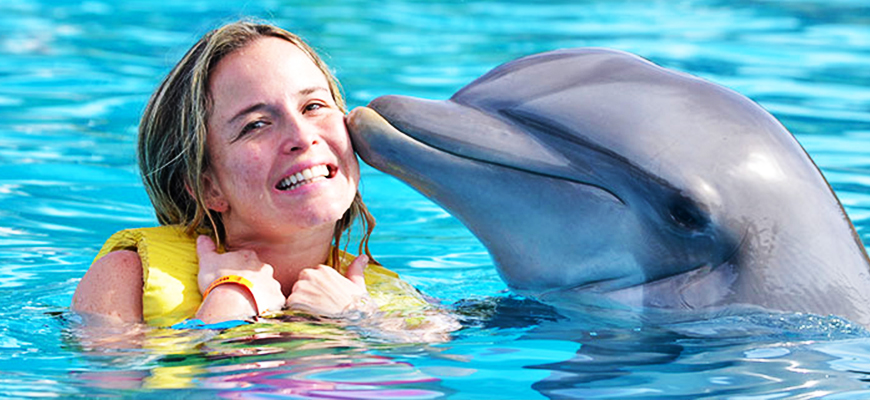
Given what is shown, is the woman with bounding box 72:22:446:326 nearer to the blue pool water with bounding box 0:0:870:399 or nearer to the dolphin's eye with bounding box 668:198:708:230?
the blue pool water with bounding box 0:0:870:399

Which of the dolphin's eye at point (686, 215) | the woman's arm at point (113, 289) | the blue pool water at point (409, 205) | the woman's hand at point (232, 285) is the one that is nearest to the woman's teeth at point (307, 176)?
the woman's hand at point (232, 285)

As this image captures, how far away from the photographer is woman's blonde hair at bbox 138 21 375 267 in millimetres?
4977

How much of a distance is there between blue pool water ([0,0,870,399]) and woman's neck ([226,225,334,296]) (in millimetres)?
533

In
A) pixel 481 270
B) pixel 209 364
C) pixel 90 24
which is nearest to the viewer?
pixel 209 364

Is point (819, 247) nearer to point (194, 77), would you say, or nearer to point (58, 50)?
point (194, 77)

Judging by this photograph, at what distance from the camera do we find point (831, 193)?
4355mm

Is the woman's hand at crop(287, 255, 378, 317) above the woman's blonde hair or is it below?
below

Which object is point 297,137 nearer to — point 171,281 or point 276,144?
point 276,144

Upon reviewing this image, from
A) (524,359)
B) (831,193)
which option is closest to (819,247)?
(831,193)

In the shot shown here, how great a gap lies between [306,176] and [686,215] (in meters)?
1.40

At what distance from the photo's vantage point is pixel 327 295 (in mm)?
4867

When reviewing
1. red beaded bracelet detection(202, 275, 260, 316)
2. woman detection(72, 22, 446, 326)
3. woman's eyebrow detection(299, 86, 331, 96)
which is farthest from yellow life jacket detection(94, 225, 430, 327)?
woman's eyebrow detection(299, 86, 331, 96)

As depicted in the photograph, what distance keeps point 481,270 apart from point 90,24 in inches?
364

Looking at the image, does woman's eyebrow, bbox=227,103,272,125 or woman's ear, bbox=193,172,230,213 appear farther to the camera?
woman's ear, bbox=193,172,230,213
